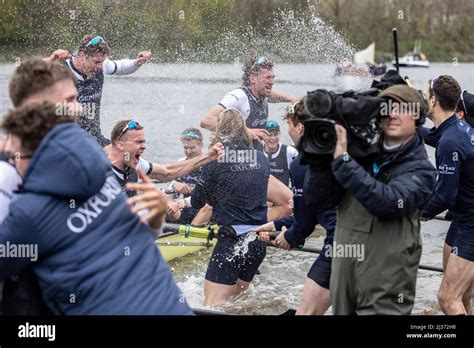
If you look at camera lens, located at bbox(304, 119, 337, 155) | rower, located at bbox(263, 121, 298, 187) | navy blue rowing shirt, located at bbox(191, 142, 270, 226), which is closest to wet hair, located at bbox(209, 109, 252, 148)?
navy blue rowing shirt, located at bbox(191, 142, 270, 226)

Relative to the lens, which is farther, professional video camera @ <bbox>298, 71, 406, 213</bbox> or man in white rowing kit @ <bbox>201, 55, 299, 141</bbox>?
man in white rowing kit @ <bbox>201, 55, 299, 141</bbox>

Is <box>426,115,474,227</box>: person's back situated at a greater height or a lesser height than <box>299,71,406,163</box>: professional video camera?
lesser

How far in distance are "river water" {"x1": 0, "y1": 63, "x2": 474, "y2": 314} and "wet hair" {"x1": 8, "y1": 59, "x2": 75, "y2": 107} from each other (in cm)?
396

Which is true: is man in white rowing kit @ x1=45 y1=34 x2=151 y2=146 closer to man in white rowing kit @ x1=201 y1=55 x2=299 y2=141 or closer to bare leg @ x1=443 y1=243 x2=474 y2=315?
man in white rowing kit @ x1=201 y1=55 x2=299 y2=141

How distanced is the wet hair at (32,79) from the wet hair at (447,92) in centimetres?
343

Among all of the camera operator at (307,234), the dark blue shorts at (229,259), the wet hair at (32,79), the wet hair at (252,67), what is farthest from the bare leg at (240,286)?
the wet hair at (32,79)

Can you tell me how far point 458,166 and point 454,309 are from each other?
39.3 inches

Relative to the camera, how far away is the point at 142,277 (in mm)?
2672

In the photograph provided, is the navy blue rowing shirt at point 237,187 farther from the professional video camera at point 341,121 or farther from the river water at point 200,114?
the professional video camera at point 341,121

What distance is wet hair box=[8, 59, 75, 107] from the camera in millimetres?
2781

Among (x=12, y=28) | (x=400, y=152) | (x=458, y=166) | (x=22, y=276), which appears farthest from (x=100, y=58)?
(x=22, y=276)

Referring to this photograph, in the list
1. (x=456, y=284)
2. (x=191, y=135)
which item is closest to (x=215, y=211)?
(x=456, y=284)

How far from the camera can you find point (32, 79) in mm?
2779

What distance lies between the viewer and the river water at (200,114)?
25.2ft
